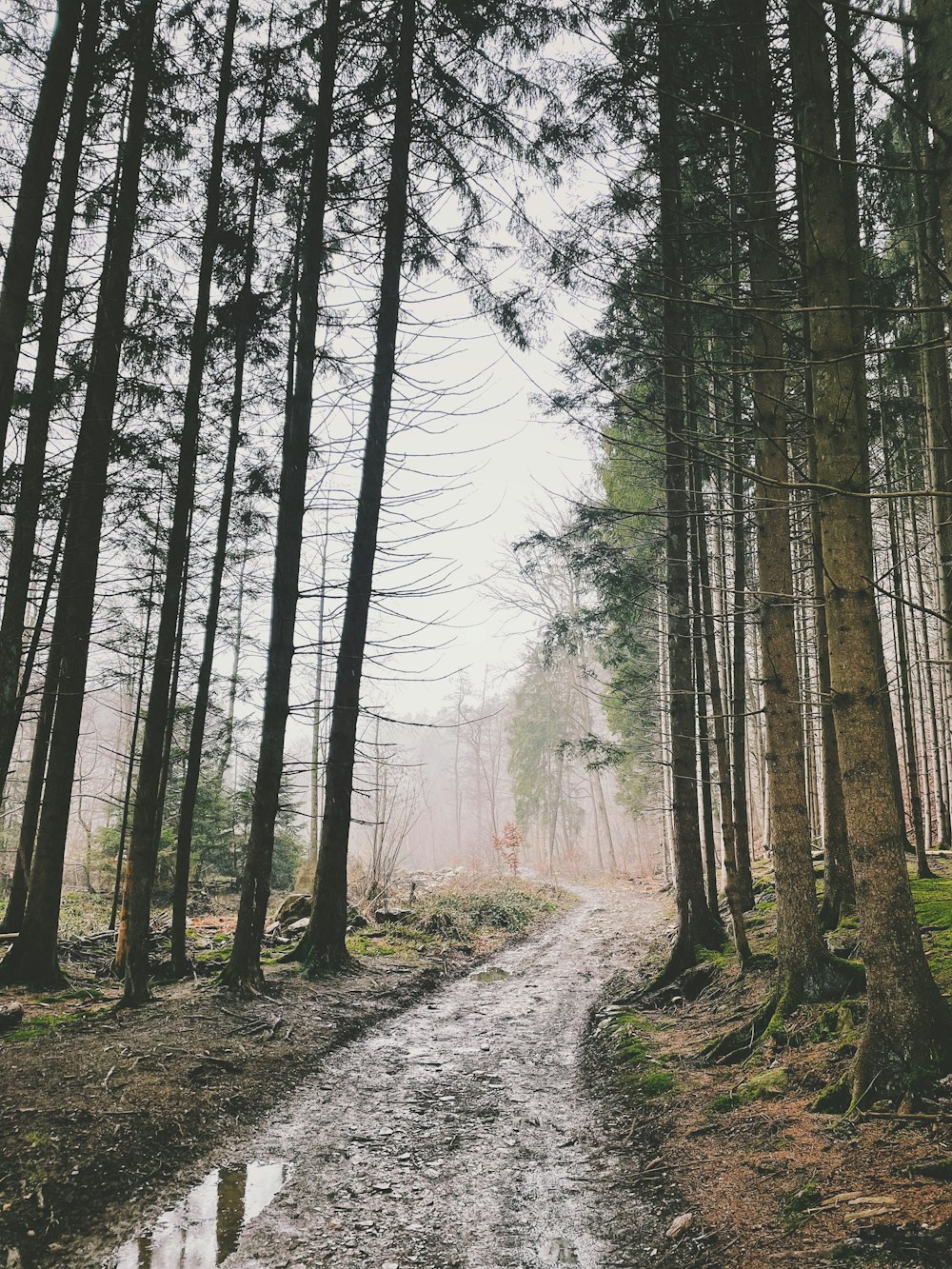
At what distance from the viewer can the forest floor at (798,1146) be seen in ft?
8.29

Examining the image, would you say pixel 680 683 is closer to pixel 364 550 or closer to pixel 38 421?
pixel 364 550

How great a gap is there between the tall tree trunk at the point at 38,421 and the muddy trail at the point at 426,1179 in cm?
274

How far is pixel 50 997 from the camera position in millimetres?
6445

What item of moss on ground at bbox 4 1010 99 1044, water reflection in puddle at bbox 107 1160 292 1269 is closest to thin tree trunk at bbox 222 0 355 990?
moss on ground at bbox 4 1010 99 1044

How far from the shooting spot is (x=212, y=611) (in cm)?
876

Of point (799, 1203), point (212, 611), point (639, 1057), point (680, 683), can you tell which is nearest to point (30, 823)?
point (212, 611)

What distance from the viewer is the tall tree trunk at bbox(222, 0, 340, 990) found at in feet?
25.4

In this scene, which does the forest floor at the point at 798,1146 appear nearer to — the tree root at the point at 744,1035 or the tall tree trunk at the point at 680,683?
the tree root at the point at 744,1035

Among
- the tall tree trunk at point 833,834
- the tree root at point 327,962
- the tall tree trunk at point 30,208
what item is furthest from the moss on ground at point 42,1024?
the tall tree trunk at point 833,834

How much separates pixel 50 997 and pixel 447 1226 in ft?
16.9

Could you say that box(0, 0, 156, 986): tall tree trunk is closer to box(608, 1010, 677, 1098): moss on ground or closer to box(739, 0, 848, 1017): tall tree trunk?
box(608, 1010, 677, 1098): moss on ground

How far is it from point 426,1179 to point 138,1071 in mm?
2177

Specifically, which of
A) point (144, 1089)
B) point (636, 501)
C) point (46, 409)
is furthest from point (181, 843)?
point (636, 501)

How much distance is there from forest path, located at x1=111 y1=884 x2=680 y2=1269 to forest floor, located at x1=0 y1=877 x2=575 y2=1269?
0.32m
